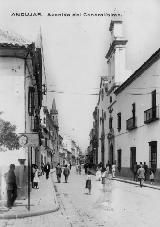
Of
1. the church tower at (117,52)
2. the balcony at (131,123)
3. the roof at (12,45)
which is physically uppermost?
the church tower at (117,52)

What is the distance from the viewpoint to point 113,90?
46906mm

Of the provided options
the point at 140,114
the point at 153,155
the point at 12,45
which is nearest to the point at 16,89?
the point at 12,45

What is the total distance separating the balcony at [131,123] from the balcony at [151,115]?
12.0ft

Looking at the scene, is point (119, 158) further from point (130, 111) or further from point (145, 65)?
point (145, 65)

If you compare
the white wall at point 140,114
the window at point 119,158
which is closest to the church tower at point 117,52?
the white wall at point 140,114

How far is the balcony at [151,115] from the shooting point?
29.9 meters

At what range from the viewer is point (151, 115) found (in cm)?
3116

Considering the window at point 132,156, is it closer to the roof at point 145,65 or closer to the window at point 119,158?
the window at point 119,158

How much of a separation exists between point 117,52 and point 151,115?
14.6 metres

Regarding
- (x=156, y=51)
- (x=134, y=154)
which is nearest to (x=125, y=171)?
(x=134, y=154)

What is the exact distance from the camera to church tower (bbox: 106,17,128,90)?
43.8m

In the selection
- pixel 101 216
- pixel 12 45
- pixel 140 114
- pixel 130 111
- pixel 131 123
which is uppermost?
pixel 12 45

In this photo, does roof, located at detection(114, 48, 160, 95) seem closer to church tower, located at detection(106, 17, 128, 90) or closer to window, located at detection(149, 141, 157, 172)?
church tower, located at detection(106, 17, 128, 90)

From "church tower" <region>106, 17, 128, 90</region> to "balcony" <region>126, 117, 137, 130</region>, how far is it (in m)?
7.60
